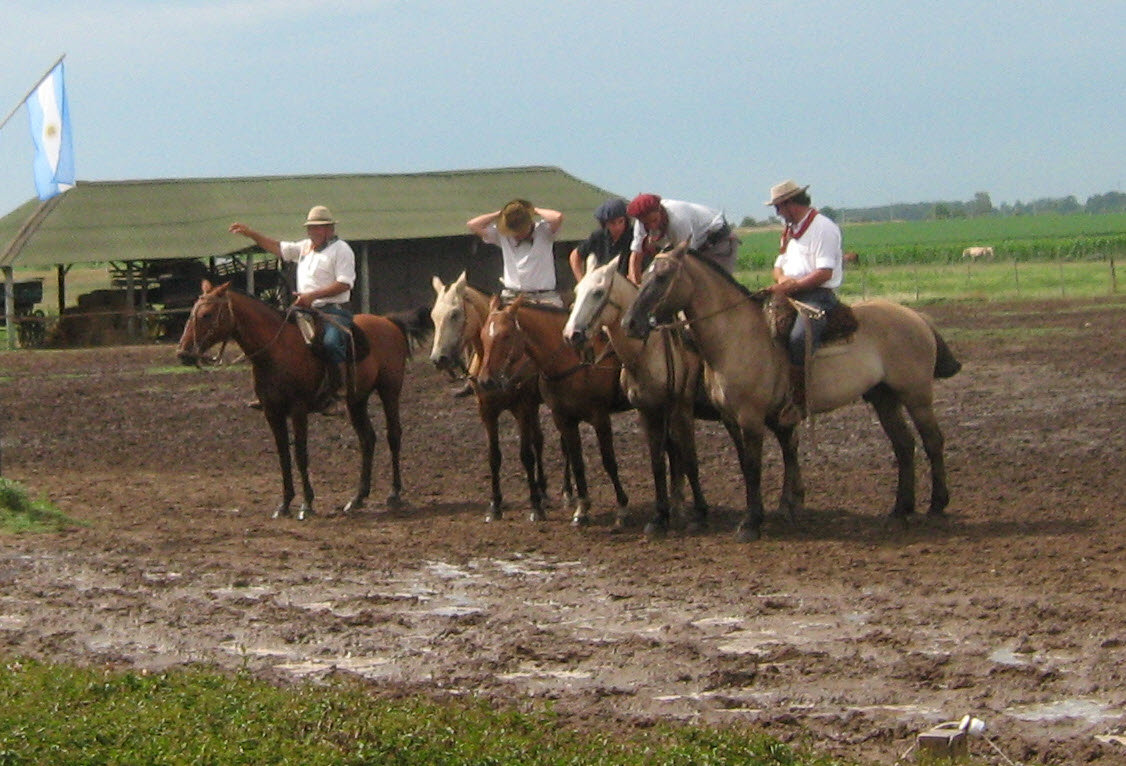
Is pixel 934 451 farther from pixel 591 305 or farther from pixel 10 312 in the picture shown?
pixel 10 312

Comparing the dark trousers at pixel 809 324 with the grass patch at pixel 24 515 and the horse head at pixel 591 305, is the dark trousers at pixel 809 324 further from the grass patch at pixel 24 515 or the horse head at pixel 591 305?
the grass patch at pixel 24 515

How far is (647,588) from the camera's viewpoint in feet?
32.0

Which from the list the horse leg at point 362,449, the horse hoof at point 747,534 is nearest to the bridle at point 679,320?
the horse hoof at point 747,534

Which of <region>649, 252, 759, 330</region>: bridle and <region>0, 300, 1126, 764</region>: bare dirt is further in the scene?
<region>649, 252, 759, 330</region>: bridle

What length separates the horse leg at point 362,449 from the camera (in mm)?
14023

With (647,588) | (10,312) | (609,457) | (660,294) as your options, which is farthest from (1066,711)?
(10,312)

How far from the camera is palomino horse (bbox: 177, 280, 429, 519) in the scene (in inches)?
524

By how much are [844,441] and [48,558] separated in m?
8.16

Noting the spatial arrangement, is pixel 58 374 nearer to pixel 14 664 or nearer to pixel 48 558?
pixel 48 558

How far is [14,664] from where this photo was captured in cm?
800

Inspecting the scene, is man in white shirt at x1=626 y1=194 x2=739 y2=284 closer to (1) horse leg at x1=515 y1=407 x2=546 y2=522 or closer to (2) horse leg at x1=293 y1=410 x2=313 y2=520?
(1) horse leg at x1=515 y1=407 x2=546 y2=522

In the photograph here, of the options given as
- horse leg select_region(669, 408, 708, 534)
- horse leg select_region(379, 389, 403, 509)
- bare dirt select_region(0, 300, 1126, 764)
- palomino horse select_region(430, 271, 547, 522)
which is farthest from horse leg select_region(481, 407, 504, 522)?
horse leg select_region(379, 389, 403, 509)

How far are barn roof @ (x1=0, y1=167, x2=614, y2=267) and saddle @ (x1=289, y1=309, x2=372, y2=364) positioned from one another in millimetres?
26374

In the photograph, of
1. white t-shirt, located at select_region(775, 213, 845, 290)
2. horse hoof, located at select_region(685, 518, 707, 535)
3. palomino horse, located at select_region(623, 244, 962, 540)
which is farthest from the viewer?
horse hoof, located at select_region(685, 518, 707, 535)
